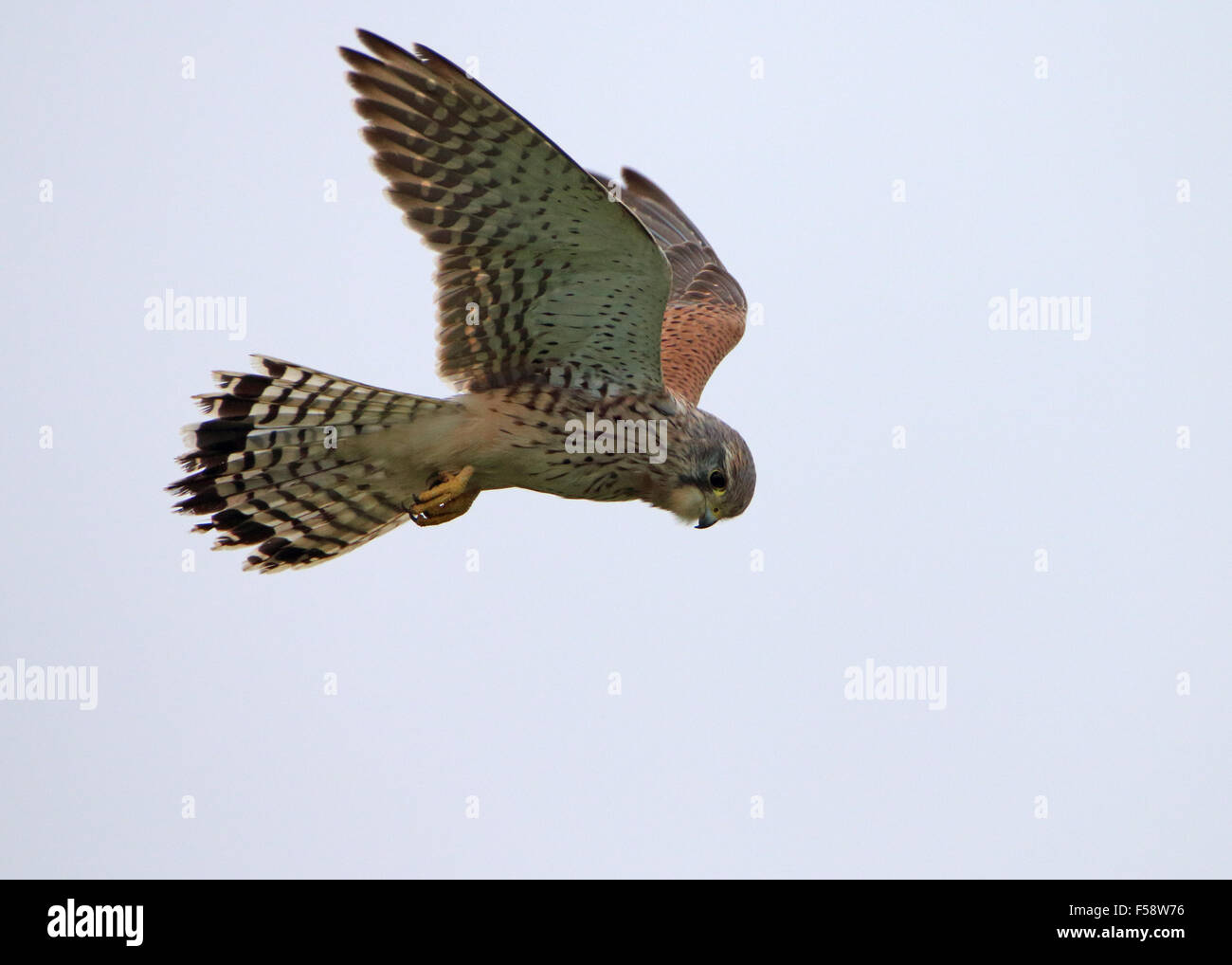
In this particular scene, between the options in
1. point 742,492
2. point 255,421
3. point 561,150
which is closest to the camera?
point 561,150

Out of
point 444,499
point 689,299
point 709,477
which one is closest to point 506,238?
point 444,499

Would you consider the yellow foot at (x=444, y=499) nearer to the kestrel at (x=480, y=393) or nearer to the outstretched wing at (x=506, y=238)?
the kestrel at (x=480, y=393)

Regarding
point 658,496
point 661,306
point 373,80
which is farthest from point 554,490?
point 373,80

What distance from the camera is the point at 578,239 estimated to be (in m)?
7.39

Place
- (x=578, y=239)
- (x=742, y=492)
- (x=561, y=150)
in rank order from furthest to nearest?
(x=742, y=492)
(x=578, y=239)
(x=561, y=150)

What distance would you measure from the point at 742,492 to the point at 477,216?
2.18 meters

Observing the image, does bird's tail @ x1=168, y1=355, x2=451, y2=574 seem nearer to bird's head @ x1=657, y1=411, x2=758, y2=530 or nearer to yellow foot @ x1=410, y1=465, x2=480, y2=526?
yellow foot @ x1=410, y1=465, x2=480, y2=526

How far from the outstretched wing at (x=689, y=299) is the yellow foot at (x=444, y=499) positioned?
1.53 m

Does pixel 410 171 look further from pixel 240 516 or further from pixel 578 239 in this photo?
pixel 240 516

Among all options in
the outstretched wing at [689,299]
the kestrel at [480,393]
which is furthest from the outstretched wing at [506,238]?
the outstretched wing at [689,299]

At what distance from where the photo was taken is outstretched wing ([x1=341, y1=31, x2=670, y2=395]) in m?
6.96

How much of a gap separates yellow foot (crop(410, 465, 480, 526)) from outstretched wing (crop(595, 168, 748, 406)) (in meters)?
1.53

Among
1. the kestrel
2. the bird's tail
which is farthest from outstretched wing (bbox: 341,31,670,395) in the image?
the bird's tail

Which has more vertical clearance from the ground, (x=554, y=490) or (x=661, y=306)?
(x=661, y=306)
